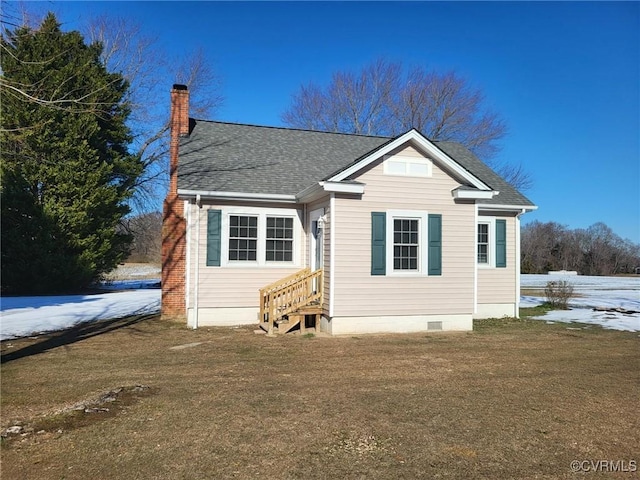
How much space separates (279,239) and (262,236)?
50 centimetres

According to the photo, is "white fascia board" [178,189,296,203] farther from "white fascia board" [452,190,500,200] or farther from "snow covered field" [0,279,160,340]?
"snow covered field" [0,279,160,340]

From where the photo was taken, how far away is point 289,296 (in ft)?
37.1

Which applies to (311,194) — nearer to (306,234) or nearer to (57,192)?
(306,234)

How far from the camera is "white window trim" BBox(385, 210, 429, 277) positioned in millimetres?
11000

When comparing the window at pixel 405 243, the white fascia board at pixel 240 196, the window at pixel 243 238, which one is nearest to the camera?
the window at pixel 405 243

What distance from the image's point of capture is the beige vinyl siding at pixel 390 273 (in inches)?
420

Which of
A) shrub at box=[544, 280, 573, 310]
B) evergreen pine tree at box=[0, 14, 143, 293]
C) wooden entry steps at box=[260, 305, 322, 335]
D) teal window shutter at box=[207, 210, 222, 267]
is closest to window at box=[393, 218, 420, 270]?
wooden entry steps at box=[260, 305, 322, 335]

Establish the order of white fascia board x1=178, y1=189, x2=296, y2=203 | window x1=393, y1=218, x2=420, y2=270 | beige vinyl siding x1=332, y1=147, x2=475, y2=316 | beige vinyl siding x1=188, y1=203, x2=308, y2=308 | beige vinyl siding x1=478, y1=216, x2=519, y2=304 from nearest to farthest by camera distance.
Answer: beige vinyl siding x1=332, y1=147, x2=475, y2=316 < window x1=393, y1=218, x2=420, y2=270 < white fascia board x1=178, y1=189, x2=296, y2=203 < beige vinyl siding x1=188, y1=203, x2=308, y2=308 < beige vinyl siding x1=478, y1=216, x2=519, y2=304

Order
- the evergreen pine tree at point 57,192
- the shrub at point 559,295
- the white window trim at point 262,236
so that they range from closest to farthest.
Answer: the white window trim at point 262,236 → the shrub at point 559,295 → the evergreen pine tree at point 57,192

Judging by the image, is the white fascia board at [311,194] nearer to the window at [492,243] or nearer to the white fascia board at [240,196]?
the white fascia board at [240,196]

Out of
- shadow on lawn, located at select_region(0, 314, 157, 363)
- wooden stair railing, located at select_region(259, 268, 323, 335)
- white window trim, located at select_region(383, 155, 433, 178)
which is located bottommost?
shadow on lawn, located at select_region(0, 314, 157, 363)

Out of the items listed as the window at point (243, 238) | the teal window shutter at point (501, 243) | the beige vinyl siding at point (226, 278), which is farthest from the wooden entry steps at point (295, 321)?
the teal window shutter at point (501, 243)

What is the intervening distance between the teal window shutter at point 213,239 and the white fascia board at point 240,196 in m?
0.48

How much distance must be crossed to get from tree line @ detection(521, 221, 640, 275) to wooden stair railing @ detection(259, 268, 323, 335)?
51043 millimetres
